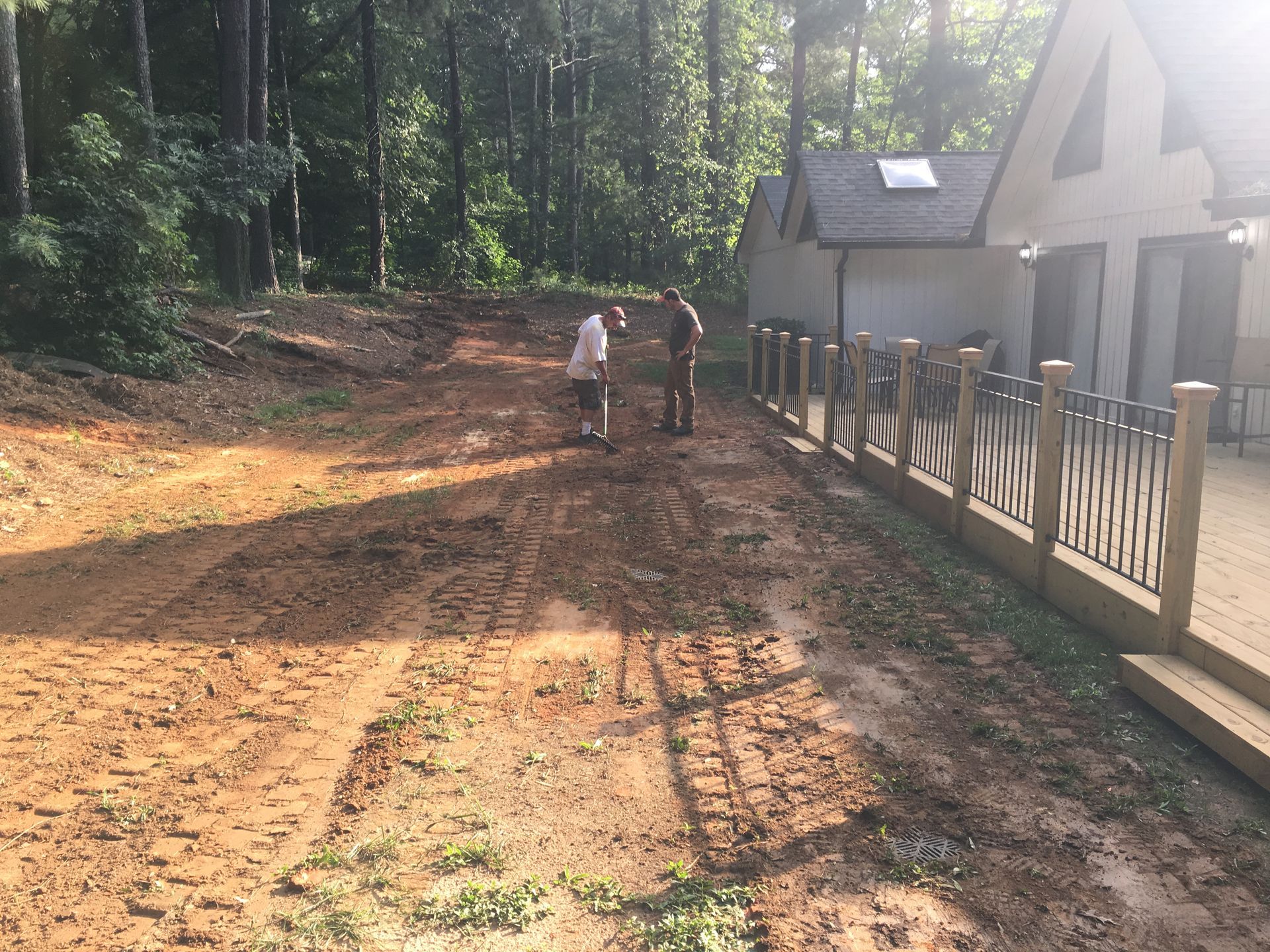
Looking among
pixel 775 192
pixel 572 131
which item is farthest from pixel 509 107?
pixel 775 192

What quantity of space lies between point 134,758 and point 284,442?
26.5 ft

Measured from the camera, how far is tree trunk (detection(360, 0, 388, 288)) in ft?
84.8

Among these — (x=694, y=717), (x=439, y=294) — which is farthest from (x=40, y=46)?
(x=694, y=717)

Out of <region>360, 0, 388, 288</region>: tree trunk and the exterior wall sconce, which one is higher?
<region>360, 0, 388, 288</region>: tree trunk

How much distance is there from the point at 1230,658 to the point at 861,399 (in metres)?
5.67

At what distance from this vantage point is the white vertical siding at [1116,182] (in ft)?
34.3

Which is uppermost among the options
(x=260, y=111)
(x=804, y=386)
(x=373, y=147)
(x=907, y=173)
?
(x=373, y=147)

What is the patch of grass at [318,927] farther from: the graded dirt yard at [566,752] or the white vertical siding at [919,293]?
the white vertical siding at [919,293]

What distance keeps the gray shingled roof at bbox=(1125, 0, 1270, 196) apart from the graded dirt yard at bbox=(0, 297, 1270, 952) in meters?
5.29

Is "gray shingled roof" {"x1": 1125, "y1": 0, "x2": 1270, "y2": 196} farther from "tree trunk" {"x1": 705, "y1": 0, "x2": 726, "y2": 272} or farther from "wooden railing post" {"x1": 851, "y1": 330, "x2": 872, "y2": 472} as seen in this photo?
"tree trunk" {"x1": 705, "y1": 0, "x2": 726, "y2": 272}

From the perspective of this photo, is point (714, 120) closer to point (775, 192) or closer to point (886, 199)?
point (775, 192)

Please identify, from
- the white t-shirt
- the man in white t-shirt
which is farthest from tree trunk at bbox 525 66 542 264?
the white t-shirt

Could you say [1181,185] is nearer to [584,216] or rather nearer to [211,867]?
[211,867]

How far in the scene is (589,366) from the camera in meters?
11.8
